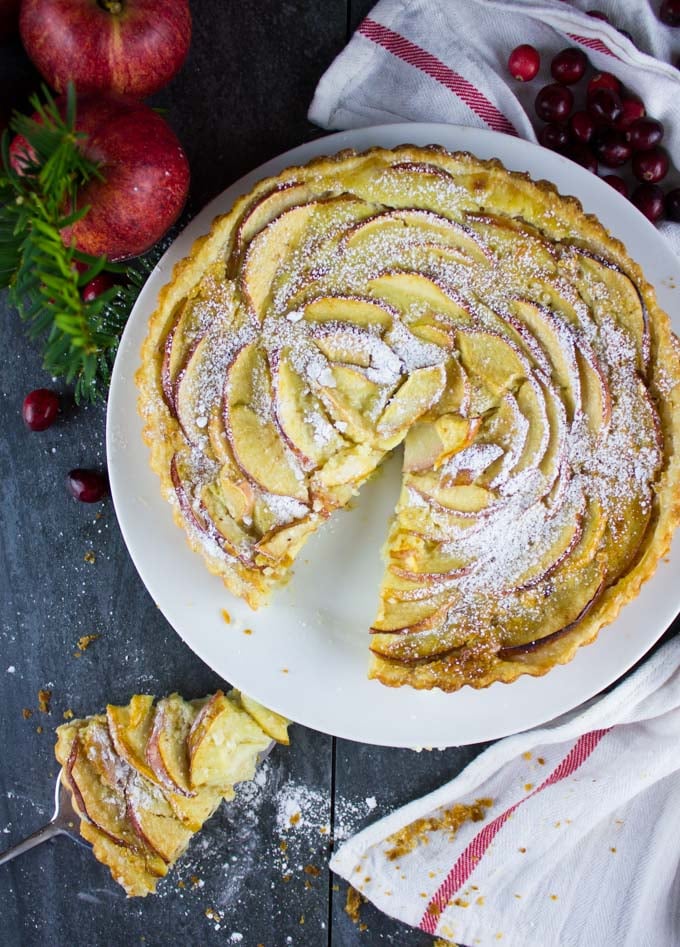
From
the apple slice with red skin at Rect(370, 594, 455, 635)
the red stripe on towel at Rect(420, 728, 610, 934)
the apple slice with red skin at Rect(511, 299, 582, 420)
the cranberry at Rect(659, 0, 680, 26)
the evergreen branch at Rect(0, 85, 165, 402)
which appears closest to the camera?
the evergreen branch at Rect(0, 85, 165, 402)

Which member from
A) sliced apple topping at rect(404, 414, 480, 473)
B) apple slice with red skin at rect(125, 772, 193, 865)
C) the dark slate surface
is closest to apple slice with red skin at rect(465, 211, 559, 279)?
sliced apple topping at rect(404, 414, 480, 473)

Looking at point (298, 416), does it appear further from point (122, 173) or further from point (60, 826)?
point (60, 826)

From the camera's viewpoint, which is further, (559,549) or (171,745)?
(171,745)

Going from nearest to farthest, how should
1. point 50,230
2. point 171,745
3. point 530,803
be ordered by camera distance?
1. point 50,230
2. point 171,745
3. point 530,803

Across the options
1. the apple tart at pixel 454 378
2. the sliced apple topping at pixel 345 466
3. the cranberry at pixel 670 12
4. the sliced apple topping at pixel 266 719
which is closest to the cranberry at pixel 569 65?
the cranberry at pixel 670 12

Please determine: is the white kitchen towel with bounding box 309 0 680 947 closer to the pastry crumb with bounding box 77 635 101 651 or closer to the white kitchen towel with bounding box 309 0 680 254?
the white kitchen towel with bounding box 309 0 680 254

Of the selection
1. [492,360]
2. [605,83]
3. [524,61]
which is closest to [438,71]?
[524,61]

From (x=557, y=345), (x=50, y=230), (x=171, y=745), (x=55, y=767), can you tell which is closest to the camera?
(x=50, y=230)
